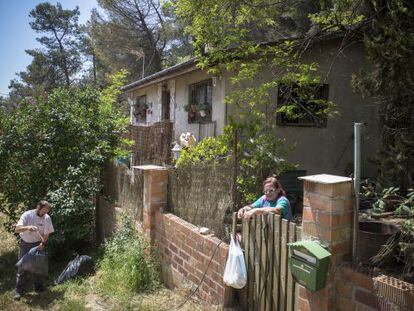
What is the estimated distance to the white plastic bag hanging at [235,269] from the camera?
3961 mm

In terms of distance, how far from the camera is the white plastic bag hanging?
396 centimetres

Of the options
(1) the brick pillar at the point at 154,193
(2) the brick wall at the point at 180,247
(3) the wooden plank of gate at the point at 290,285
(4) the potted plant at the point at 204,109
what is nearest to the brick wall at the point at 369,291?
(3) the wooden plank of gate at the point at 290,285

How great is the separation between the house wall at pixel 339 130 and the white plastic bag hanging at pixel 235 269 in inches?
239

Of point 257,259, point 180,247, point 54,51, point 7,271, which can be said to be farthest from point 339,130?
point 54,51

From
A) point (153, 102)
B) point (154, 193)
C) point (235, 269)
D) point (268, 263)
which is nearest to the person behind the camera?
point (268, 263)

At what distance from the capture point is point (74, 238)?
8094mm

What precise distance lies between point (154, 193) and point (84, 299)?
5.82ft

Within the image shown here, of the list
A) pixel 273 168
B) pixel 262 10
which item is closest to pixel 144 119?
pixel 262 10

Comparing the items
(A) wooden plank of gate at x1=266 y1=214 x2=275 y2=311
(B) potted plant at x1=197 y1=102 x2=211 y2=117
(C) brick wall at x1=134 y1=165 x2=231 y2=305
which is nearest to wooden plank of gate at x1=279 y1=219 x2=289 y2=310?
(A) wooden plank of gate at x1=266 y1=214 x2=275 y2=311

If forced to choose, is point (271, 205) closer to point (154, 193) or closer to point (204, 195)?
point (204, 195)

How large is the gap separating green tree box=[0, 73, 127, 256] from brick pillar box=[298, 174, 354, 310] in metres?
5.90

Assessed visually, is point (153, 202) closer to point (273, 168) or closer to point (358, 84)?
point (273, 168)

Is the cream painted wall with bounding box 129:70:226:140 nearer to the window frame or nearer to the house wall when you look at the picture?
the window frame

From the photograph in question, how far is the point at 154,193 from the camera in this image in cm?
598
